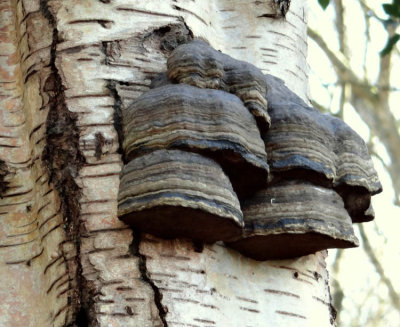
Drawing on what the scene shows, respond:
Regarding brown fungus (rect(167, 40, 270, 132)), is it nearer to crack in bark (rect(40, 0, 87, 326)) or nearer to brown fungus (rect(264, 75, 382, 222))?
brown fungus (rect(264, 75, 382, 222))

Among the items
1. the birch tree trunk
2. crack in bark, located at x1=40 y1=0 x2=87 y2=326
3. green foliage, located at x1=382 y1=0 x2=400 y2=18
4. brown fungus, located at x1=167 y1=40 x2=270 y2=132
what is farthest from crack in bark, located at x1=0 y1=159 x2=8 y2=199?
green foliage, located at x1=382 y1=0 x2=400 y2=18

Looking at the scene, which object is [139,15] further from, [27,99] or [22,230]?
[22,230]

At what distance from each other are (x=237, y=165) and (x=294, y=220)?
0.21 m

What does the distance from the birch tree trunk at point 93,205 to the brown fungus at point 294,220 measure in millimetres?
97

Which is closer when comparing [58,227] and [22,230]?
[58,227]

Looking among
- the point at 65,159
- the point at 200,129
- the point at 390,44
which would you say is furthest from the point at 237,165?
the point at 390,44

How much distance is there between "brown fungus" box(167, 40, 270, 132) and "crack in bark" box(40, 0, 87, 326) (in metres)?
0.30

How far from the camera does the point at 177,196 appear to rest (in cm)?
183

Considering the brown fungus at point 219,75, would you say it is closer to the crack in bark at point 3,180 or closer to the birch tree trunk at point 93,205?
the birch tree trunk at point 93,205

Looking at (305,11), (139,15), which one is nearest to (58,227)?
(139,15)

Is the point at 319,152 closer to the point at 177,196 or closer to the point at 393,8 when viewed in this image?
the point at 177,196

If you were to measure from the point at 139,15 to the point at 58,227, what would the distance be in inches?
26.6

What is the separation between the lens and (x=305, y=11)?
3.04 meters

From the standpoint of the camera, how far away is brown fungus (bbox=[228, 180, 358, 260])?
6.77 ft
